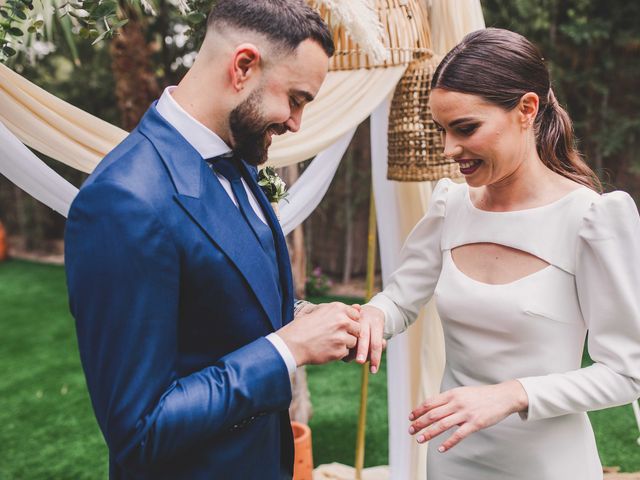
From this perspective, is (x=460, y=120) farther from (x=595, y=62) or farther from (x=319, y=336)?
(x=595, y=62)

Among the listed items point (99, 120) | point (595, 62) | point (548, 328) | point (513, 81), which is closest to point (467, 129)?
point (513, 81)

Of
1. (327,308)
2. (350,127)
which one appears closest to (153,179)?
(327,308)

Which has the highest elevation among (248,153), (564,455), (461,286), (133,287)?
(248,153)

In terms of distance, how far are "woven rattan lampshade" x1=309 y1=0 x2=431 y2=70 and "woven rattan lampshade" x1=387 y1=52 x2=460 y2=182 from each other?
8 centimetres

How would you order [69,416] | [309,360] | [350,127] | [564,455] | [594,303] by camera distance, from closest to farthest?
[309,360] → [594,303] → [564,455] → [350,127] → [69,416]

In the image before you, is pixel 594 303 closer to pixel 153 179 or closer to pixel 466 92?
pixel 466 92

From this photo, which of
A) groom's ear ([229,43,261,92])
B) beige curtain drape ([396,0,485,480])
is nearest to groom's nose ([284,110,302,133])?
groom's ear ([229,43,261,92])

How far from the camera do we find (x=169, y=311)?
3.12 ft

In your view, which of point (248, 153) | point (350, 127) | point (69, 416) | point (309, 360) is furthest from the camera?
point (69, 416)

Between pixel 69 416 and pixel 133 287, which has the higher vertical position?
pixel 133 287

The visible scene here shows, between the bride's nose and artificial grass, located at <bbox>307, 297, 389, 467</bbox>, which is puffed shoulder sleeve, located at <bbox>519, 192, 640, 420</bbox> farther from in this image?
artificial grass, located at <bbox>307, 297, 389, 467</bbox>

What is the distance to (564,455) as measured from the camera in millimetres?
1415

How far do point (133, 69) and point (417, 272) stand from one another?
12.8 feet

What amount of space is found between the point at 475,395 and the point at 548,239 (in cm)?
40
